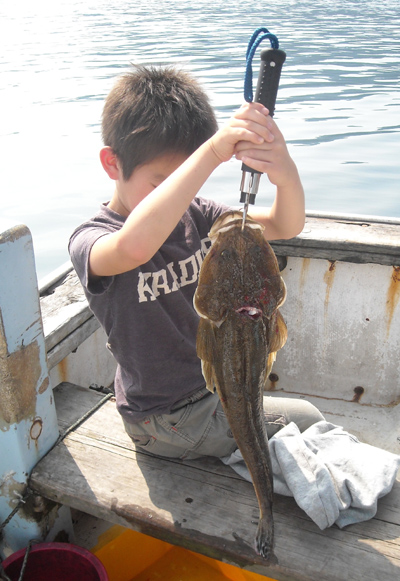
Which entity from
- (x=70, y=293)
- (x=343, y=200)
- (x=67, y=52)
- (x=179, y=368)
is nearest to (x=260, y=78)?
(x=179, y=368)

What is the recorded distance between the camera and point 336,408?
13.5ft

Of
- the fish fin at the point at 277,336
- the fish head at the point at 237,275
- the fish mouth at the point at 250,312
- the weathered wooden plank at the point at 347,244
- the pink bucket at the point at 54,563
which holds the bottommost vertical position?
the pink bucket at the point at 54,563

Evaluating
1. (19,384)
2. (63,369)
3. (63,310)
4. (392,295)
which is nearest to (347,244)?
(392,295)

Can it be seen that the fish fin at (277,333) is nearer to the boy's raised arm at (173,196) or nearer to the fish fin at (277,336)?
the fish fin at (277,336)

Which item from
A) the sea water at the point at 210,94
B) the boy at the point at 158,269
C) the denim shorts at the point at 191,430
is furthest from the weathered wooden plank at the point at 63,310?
the sea water at the point at 210,94

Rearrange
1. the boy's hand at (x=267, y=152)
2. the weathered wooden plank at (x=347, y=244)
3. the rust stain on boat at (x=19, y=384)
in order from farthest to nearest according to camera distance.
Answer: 1. the weathered wooden plank at (x=347, y=244)
2. the rust stain on boat at (x=19, y=384)
3. the boy's hand at (x=267, y=152)

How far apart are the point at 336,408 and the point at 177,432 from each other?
6.24 feet

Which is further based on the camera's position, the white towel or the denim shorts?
the denim shorts

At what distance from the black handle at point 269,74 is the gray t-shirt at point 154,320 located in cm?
107

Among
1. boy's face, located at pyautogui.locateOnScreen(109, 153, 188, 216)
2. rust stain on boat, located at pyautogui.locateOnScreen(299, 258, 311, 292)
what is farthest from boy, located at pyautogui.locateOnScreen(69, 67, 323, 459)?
rust stain on boat, located at pyautogui.locateOnScreen(299, 258, 311, 292)

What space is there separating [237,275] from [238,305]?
103 millimetres

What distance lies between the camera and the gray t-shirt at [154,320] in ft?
8.45

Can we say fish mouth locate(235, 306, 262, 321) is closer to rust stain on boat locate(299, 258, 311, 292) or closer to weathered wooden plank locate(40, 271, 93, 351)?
weathered wooden plank locate(40, 271, 93, 351)

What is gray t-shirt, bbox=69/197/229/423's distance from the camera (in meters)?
2.58
